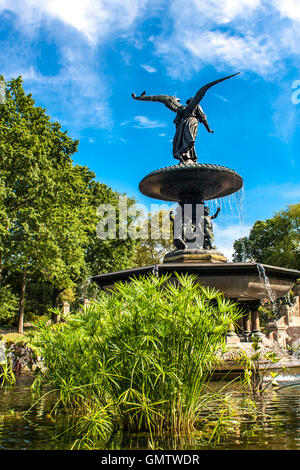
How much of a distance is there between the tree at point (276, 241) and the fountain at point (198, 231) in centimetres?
3054

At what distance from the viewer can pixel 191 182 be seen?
39.2 ft

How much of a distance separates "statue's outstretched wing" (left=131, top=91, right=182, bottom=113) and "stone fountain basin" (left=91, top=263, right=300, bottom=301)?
552 centimetres

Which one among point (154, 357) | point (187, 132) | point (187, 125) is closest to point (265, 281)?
point (187, 132)

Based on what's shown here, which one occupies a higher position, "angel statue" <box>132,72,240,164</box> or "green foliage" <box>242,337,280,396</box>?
"angel statue" <box>132,72,240,164</box>

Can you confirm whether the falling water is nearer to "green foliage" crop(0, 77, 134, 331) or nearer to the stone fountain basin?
the stone fountain basin

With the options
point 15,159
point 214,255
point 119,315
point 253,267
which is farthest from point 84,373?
point 15,159

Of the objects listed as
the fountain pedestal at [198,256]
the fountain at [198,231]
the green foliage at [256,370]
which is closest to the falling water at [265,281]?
the fountain at [198,231]

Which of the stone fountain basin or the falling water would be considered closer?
the stone fountain basin

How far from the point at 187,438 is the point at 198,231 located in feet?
28.7

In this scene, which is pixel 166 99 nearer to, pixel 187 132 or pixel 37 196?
pixel 187 132

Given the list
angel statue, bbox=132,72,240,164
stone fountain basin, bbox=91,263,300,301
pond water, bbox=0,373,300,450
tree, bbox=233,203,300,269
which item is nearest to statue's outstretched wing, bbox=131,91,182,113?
angel statue, bbox=132,72,240,164

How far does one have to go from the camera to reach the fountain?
32.9ft

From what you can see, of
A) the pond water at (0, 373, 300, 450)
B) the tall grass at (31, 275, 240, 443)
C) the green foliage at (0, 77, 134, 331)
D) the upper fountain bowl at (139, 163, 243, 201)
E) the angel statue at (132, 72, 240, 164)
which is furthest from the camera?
the green foliage at (0, 77, 134, 331)
